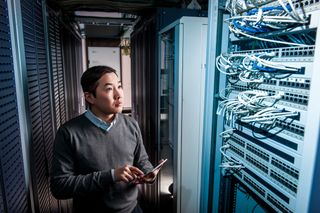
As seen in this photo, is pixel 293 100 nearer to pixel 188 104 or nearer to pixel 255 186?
pixel 255 186

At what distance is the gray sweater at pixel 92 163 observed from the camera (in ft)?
3.77

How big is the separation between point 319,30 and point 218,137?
2.65 feet

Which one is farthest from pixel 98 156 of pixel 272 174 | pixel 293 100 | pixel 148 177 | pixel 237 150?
pixel 293 100

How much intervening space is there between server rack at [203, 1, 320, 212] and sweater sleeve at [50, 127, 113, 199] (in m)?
0.67

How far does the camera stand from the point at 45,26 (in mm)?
1760

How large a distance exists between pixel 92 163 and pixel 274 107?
36.8 inches

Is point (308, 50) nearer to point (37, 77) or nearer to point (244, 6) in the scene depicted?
point (244, 6)

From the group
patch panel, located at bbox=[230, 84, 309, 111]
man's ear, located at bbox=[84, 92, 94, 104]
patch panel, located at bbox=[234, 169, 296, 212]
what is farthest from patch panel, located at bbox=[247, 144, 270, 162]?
man's ear, located at bbox=[84, 92, 94, 104]

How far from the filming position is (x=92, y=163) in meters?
1.22

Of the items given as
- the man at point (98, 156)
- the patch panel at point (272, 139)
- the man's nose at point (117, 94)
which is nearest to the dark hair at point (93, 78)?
the man at point (98, 156)

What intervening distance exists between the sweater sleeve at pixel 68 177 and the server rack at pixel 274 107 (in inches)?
26.3

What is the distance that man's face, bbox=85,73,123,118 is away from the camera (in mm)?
1237

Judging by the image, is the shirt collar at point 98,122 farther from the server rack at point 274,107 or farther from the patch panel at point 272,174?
the patch panel at point 272,174

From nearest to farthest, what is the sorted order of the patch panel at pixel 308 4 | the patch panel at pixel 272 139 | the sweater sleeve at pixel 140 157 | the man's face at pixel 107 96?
the patch panel at pixel 308 4 → the patch panel at pixel 272 139 → the man's face at pixel 107 96 → the sweater sleeve at pixel 140 157
